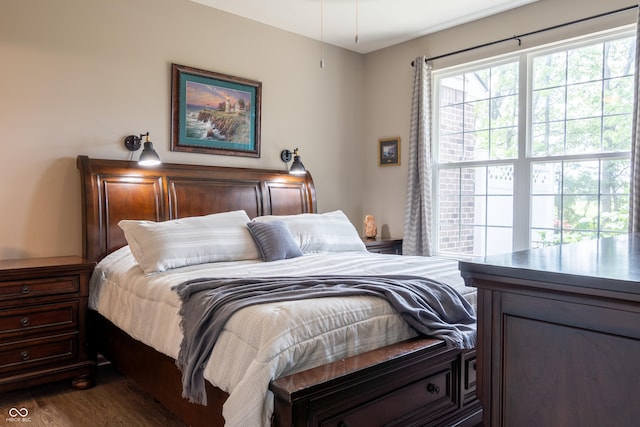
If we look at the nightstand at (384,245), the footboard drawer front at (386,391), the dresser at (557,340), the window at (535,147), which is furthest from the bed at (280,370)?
the window at (535,147)

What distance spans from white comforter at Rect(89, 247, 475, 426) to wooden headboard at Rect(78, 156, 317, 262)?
1.98 ft

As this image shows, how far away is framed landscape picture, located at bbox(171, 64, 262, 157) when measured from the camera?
3658 millimetres

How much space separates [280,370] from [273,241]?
1585 mm

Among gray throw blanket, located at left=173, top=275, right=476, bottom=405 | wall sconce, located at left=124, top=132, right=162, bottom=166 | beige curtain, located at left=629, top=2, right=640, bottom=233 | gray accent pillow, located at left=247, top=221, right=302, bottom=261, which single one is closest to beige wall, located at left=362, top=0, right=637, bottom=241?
beige curtain, located at left=629, top=2, right=640, bottom=233

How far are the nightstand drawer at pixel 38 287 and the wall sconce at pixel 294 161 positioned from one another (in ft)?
6.75

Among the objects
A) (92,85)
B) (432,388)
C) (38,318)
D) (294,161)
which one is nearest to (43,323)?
(38,318)

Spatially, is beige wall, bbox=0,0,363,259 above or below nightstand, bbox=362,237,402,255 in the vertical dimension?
above

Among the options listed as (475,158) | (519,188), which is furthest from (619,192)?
(475,158)

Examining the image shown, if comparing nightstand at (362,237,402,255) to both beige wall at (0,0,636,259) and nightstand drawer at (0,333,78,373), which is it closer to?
beige wall at (0,0,636,259)

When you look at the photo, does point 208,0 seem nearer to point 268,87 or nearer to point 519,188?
point 268,87

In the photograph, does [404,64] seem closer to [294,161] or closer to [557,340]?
[294,161]

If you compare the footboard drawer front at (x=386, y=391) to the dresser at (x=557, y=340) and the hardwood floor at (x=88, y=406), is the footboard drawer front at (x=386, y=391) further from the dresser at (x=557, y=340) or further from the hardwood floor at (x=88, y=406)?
the hardwood floor at (x=88, y=406)

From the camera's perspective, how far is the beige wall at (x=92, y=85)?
9.72 feet

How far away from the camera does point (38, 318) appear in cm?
262
